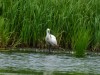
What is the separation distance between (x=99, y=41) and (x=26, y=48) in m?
2.25

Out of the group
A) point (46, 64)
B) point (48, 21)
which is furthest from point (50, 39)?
point (46, 64)

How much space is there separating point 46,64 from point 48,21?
3.58 metres

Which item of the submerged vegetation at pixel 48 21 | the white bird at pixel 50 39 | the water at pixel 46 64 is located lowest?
the water at pixel 46 64

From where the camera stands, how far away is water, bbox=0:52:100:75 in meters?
12.0

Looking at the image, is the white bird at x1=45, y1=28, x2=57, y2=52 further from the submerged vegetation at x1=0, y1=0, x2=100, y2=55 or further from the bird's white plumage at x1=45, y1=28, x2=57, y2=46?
the submerged vegetation at x1=0, y1=0, x2=100, y2=55

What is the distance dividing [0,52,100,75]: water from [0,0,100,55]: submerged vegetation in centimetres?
115

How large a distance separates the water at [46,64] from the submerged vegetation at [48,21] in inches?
45.1

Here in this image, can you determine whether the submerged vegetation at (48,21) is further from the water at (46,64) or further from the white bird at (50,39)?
the water at (46,64)

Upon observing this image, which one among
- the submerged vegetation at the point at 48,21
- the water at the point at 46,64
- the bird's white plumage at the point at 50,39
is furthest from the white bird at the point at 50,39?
the water at the point at 46,64

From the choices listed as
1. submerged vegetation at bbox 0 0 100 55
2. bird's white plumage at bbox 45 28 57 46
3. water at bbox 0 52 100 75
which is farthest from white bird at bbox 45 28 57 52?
water at bbox 0 52 100 75

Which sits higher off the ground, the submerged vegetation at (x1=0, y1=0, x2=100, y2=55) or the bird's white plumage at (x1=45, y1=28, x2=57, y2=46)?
the submerged vegetation at (x1=0, y1=0, x2=100, y2=55)

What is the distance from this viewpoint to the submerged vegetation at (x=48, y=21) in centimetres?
1642

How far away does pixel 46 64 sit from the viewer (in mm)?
13336

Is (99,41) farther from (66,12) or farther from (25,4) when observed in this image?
(25,4)
